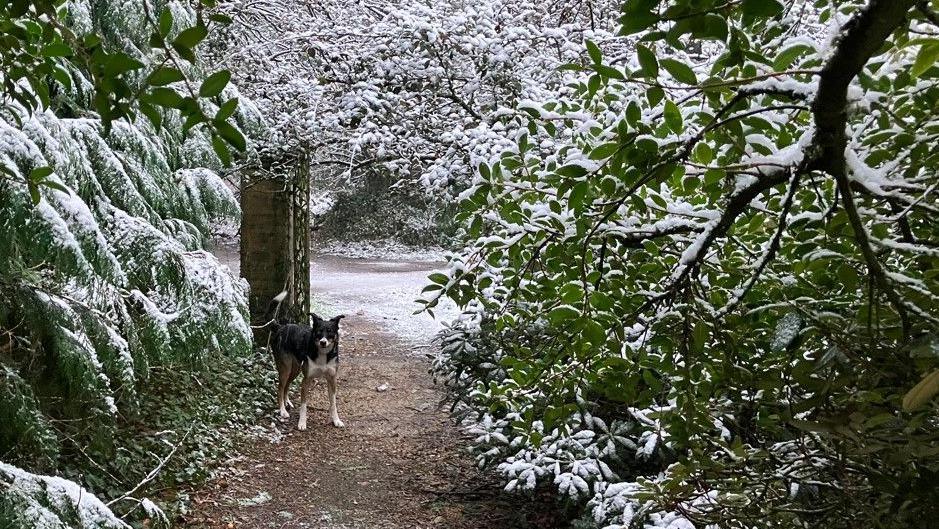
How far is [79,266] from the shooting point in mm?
2811

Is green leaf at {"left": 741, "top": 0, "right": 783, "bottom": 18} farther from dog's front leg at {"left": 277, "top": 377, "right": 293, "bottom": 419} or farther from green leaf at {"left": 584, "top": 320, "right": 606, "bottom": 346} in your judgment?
dog's front leg at {"left": 277, "top": 377, "right": 293, "bottom": 419}

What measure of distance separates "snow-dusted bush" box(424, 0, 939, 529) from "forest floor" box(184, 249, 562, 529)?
3268 millimetres

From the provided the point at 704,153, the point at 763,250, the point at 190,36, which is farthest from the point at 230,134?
the point at 763,250

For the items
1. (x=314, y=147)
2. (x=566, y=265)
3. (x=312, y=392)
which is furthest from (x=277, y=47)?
(x=566, y=265)

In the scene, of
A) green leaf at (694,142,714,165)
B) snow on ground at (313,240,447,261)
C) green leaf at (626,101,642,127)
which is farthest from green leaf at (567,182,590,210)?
snow on ground at (313,240,447,261)

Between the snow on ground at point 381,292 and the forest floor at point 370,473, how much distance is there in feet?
4.58

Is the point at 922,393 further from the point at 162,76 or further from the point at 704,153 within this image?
the point at 162,76

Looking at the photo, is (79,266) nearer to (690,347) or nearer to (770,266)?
(690,347)

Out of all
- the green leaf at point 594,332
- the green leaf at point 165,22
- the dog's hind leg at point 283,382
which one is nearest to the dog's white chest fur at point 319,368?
the dog's hind leg at point 283,382

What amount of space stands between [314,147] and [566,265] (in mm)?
6983

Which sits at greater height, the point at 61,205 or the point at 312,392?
the point at 61,205

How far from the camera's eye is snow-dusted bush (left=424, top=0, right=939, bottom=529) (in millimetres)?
1157

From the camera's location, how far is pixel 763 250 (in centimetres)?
201

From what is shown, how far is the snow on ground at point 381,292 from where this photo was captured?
13.0m
